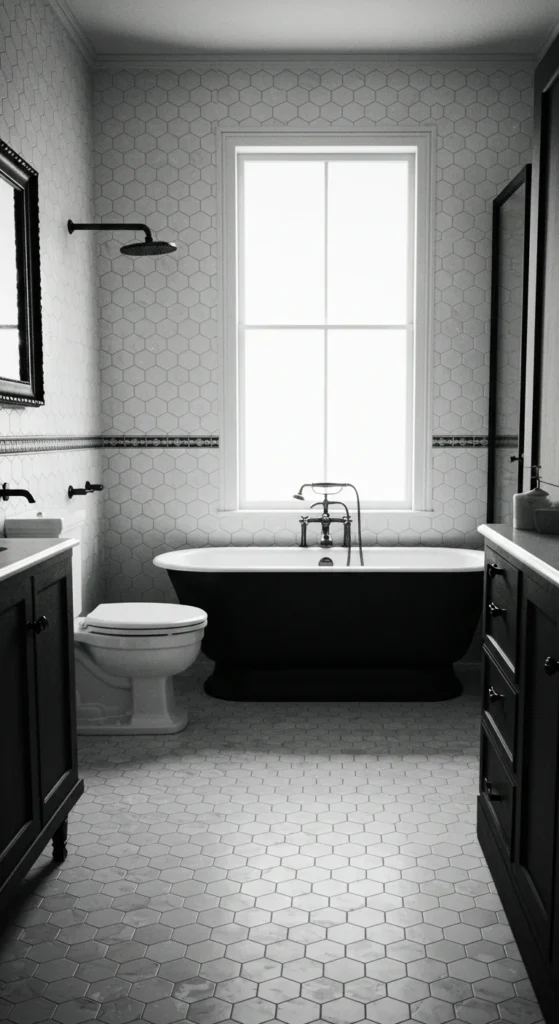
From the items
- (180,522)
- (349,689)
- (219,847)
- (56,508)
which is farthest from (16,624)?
(180,522)

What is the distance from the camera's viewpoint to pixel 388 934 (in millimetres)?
1982

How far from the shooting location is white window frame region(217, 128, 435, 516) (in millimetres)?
4145

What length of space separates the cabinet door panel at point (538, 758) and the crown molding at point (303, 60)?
3244 mm

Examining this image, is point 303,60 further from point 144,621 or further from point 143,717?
point 143,717

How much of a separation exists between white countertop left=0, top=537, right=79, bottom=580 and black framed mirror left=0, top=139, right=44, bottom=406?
0.80 meters

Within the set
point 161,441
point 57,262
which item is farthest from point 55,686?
point 161,441

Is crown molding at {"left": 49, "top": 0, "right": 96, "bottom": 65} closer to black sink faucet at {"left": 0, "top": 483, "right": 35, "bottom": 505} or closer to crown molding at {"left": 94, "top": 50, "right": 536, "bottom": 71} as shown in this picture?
crown molding at {"left": 94, "top": 50, "right": 536, "bottom": 71}

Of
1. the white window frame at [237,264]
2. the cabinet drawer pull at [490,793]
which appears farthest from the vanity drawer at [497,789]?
the white window frame at [237,264]

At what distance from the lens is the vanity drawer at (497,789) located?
→ 1.96 metres

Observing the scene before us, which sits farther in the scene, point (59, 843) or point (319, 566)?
point (319, 566)

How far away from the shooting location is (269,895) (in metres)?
2.16

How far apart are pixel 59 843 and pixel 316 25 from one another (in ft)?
11.4

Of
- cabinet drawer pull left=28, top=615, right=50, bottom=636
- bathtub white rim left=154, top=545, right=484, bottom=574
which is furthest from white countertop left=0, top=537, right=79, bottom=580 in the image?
bathtub white rim left=154, top=545, right=484, bottom=574

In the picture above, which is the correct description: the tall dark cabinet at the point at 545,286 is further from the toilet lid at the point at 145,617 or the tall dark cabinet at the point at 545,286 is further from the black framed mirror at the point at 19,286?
the black framed mirror at the point at 19,286
